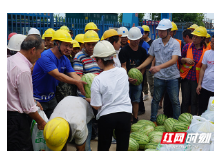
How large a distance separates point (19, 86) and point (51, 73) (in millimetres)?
1117

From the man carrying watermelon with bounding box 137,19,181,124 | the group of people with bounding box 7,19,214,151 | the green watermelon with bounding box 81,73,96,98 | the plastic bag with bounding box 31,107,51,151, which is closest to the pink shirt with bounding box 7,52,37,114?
the group of people with bounding box 7,19,214,151

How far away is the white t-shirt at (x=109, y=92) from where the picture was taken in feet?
10.5

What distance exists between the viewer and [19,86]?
2.89 metres

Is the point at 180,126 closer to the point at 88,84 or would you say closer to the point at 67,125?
the point at 88,84

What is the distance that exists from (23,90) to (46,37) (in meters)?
3.90

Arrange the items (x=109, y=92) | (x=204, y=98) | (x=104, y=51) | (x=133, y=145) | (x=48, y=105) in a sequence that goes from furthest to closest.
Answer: (x=204, y=98) < (x=133, y=145) < (x=48, y=105) < (x=104, y=51) < (x=109, y=92)

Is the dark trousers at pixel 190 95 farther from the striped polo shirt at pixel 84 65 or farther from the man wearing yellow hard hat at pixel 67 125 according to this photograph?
the man wearing yellow hard hat at pixel 67 125

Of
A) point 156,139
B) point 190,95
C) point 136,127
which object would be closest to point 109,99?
point 156,139

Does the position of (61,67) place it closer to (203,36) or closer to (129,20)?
(203,36)

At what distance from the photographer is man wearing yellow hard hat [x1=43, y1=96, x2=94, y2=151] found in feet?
9.63

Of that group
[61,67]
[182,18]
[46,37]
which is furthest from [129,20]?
[182,18]

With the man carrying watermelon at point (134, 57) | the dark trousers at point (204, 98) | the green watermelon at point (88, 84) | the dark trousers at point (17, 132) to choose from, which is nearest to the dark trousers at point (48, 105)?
the green watermelon at point (88, 84)

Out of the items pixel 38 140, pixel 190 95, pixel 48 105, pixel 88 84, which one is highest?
pixel 88 84

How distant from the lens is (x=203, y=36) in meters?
5.61
